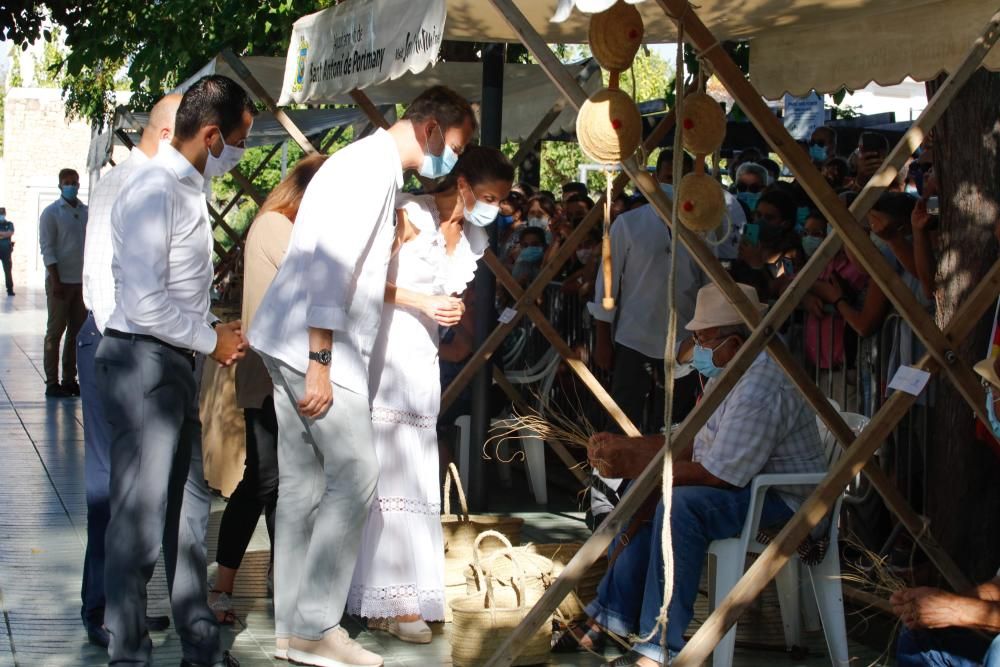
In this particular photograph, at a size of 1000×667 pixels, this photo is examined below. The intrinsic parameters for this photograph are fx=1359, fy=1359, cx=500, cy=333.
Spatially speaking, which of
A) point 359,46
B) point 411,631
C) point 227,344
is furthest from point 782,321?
point 359,46

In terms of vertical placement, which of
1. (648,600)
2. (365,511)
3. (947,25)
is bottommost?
(648,600)

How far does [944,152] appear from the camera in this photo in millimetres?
5770

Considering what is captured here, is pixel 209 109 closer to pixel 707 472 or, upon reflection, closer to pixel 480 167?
pixel 480 167

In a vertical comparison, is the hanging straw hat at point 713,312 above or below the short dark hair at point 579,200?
below

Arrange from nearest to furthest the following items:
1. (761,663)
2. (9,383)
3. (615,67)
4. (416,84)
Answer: (615,67)
(761,663)
(416,84)
(9,383)

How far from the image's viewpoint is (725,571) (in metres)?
4.88

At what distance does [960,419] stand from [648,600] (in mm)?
1673

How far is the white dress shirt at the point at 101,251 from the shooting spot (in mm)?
4766

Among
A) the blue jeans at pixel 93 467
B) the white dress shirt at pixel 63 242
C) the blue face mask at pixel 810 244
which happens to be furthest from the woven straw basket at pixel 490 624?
the white dress shirt at pixel 63 242

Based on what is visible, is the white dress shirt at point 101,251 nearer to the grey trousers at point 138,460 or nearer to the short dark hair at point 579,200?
the grey trousers at point 138,460

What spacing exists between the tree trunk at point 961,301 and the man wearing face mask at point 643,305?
6.35ft

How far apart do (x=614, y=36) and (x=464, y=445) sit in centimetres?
433

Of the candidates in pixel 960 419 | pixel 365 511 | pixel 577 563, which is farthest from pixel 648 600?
pixel 960 419

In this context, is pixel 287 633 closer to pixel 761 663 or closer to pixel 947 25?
pixel 761 663
